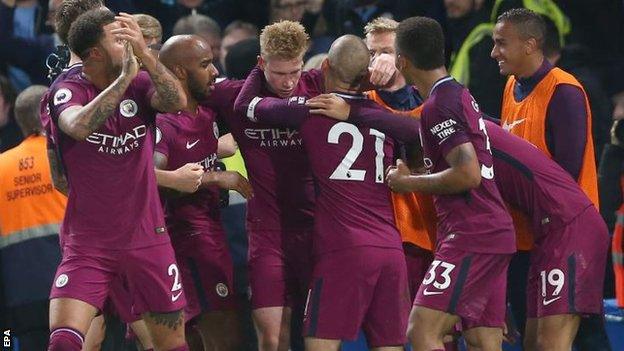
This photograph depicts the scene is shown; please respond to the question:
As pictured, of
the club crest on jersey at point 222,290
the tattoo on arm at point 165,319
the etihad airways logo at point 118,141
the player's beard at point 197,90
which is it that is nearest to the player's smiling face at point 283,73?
the player's beard at point 197,90

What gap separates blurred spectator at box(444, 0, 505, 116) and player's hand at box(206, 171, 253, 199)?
9.16 feet

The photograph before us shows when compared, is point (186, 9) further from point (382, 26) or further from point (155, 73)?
point (155, 73)

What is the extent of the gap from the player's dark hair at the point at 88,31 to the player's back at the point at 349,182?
1153mm

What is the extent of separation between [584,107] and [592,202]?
502 mm

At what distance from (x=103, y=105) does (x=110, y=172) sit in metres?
0.50

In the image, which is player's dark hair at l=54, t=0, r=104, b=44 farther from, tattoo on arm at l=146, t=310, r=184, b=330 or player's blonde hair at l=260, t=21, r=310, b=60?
tattoo on arm at l=146, t=310, r=184, b=330

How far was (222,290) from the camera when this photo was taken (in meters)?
8.73

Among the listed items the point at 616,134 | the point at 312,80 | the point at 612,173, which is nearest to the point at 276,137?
the point at 312,80

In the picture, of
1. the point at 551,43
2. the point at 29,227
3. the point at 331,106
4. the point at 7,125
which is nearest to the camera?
the point at 331,106

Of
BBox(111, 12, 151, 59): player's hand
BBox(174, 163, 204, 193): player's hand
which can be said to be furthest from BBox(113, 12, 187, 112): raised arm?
BBox(174, 163, 204, 193): player's hand

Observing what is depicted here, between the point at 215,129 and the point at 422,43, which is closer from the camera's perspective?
the point at 422,43

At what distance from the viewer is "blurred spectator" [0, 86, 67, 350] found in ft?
31.3

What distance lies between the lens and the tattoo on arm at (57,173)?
8.13 m

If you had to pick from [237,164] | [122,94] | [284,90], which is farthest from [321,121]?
[237,164]
